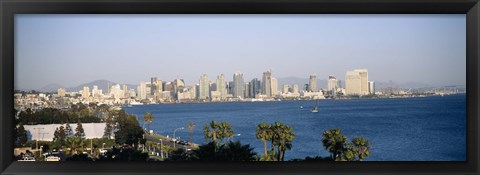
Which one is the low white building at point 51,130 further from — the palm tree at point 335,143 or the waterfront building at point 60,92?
the palm tree at point 335,143

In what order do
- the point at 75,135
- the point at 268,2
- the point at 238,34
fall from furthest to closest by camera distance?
the point at 238,34 < the point at 75,135 < the point at 268,2

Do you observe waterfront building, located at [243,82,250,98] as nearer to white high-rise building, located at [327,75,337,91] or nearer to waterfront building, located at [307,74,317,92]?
waterfront building, located at [307,74,317,92]

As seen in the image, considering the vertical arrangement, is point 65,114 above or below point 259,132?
above

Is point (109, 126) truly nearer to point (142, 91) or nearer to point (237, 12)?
point (237, 12)

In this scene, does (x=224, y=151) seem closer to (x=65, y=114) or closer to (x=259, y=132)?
(x=65, y=114)

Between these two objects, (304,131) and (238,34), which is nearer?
(238,34)

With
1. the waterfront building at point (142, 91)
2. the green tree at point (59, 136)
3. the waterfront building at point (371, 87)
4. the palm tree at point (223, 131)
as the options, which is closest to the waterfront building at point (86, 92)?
the waterfront building at point (142, 91)

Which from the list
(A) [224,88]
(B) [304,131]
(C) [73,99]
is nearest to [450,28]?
(B) [304,131]

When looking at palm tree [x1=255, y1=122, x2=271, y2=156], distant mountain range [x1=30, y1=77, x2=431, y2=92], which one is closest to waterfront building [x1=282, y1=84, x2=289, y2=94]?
distant mountain range [x1=30, y1=77, x2=431, y2=92]
